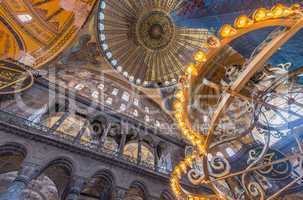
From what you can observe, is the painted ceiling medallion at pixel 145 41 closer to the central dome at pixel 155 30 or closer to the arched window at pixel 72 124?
the central dome at pixel 155 30

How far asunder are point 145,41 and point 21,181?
46.3 ft

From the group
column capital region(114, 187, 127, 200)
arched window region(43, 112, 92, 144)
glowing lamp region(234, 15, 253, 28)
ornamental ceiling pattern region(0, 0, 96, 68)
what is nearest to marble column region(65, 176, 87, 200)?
column capital region(114, 187, 127, 200)

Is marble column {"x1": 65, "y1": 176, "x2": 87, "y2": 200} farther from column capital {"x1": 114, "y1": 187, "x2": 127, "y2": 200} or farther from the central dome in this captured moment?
the central dome

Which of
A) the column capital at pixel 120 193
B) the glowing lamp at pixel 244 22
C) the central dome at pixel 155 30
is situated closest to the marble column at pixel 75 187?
the column capital at pixel 120 193

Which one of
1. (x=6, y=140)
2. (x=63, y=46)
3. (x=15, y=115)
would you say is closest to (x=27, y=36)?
(x=63, y=46)

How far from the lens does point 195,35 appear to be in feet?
46.8

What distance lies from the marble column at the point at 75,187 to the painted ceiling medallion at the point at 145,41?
33.1ft

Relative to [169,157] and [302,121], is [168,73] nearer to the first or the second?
[169,157]

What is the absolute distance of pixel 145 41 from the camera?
1719 cm

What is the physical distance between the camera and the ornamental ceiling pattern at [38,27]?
10188 mm

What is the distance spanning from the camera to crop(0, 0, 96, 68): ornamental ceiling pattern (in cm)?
1019

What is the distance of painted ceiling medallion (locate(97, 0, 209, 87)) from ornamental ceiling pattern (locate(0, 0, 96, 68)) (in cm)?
293

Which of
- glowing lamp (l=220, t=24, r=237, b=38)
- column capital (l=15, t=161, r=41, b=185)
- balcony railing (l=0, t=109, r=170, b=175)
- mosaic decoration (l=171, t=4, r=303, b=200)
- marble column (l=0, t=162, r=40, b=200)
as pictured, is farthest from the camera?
balcony railing (l=0, t=109, r=170, b=175)

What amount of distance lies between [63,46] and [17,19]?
273cm
